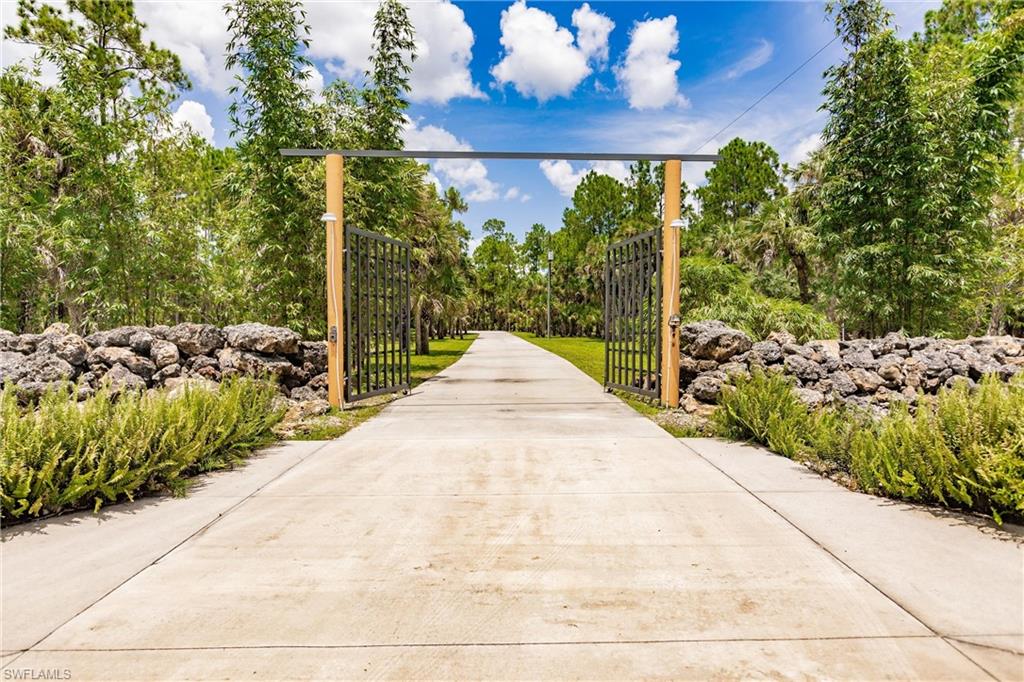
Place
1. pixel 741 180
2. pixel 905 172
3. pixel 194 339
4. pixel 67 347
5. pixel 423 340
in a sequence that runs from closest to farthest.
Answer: pixel 67 347
pixel 194 339
pixel 905 172
pixel 423 340
pixel 741 180

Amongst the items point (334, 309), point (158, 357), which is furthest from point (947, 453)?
point (158, 357)

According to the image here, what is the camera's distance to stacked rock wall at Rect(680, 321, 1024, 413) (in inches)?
261

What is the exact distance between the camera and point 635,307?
936 cm

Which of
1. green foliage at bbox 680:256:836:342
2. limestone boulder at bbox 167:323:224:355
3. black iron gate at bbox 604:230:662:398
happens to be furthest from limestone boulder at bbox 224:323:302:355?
green foliage at bbox 680:256:836:342

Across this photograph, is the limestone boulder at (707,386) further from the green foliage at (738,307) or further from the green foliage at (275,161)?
the green foliage at (275,161)

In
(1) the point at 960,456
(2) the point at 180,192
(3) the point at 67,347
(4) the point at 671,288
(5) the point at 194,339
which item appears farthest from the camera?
(2) the point at 180,192

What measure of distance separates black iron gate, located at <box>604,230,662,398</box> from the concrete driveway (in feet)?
13.5

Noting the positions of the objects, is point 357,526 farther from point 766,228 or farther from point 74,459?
point 766,228

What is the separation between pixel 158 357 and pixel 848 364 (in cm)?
953

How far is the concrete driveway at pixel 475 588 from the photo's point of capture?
83.4 inches

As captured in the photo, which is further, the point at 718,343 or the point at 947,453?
the point at 718,343

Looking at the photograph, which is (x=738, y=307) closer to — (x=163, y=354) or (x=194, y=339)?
(x=194, y=339)

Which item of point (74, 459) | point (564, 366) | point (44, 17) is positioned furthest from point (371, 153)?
point (44, 17)

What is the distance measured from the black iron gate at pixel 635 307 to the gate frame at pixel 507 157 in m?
0.21
